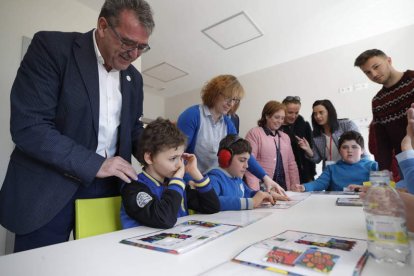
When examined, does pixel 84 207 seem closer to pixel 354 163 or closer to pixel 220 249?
pixel 220 249

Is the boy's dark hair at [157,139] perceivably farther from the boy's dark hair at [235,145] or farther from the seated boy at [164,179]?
the boy's dark hair at [235,145]

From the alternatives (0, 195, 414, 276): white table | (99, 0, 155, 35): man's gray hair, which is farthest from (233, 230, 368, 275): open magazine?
(99, 0, 155, 35): man's gray hair

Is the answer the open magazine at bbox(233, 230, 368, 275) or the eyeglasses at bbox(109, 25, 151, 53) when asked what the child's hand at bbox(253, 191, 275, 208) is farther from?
the eyeglasses at bbox(109, 25, 151, 53)

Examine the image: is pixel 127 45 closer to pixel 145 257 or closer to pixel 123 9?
pixel 123 9

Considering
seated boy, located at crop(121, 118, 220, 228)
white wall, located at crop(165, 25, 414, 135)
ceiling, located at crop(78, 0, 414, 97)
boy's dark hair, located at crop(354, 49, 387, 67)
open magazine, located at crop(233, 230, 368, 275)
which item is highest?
ceiling, located at crop(78, 0, 414, 97)

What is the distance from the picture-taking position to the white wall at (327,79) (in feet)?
9.39

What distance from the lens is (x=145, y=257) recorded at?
52 cm

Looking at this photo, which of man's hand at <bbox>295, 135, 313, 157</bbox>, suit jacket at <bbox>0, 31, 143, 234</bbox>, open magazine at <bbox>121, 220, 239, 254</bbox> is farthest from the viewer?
man's hand at <bbox>295, 135, 313, 157</bbox>

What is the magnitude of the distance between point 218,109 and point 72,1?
182cm

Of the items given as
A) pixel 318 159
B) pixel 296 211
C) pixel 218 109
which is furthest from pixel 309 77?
pixel 296 211

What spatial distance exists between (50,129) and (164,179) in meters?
0.47

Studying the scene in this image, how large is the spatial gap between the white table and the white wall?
110 inches

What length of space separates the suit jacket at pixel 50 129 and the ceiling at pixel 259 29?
5.63 ft

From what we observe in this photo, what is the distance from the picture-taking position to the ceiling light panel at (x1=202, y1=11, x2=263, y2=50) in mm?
2611
